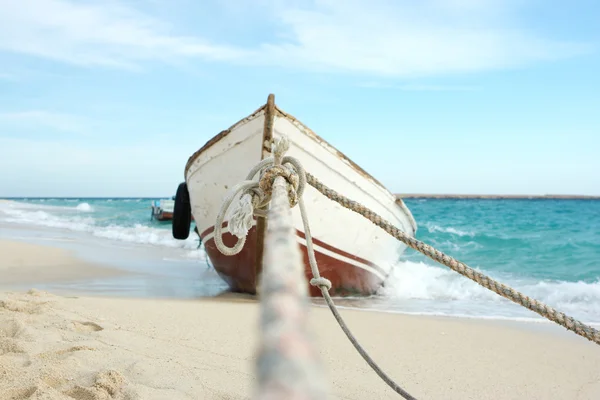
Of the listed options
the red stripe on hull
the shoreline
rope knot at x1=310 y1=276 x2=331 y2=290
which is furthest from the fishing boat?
rope knot at x1=310 y1=276 x2=331 y2=290

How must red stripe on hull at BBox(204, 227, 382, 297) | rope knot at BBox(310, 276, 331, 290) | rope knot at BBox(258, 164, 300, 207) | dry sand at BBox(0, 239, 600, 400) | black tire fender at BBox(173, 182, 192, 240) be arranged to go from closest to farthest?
rope knot at BBox(258, 164, 300, 207)
rope knot at BBox(310, 276, 331, 290)
dry sand at BBox(0, 239, 600, 400)
red stripe on hull at BBox(204, 227, 382, 297)
black tire fender at BBox(173, 182, 192, 240)

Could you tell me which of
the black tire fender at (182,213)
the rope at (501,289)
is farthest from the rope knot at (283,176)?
the black tire fender at (182,213)

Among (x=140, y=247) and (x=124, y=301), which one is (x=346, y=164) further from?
(x=140, y=247)

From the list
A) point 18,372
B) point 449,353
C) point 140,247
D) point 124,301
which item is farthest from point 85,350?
point 140,247

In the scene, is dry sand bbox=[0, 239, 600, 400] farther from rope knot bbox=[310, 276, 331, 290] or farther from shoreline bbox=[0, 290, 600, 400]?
rope knot bbox=[310, 276, 331, 290]

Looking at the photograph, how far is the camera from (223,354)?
315 cm

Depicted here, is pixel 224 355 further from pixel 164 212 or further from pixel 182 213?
pixel 164 212

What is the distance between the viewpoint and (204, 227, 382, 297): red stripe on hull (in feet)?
17.3

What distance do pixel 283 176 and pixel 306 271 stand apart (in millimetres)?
3505

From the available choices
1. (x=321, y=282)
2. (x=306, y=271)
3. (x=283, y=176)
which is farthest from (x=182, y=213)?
(x=283, y=176)

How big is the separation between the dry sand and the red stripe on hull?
0.61m

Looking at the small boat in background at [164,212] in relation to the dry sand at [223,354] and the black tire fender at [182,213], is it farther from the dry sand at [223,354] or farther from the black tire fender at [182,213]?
the dry sand at [223,354]

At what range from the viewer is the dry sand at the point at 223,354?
2416 millimetres

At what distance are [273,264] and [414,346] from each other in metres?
3.32
